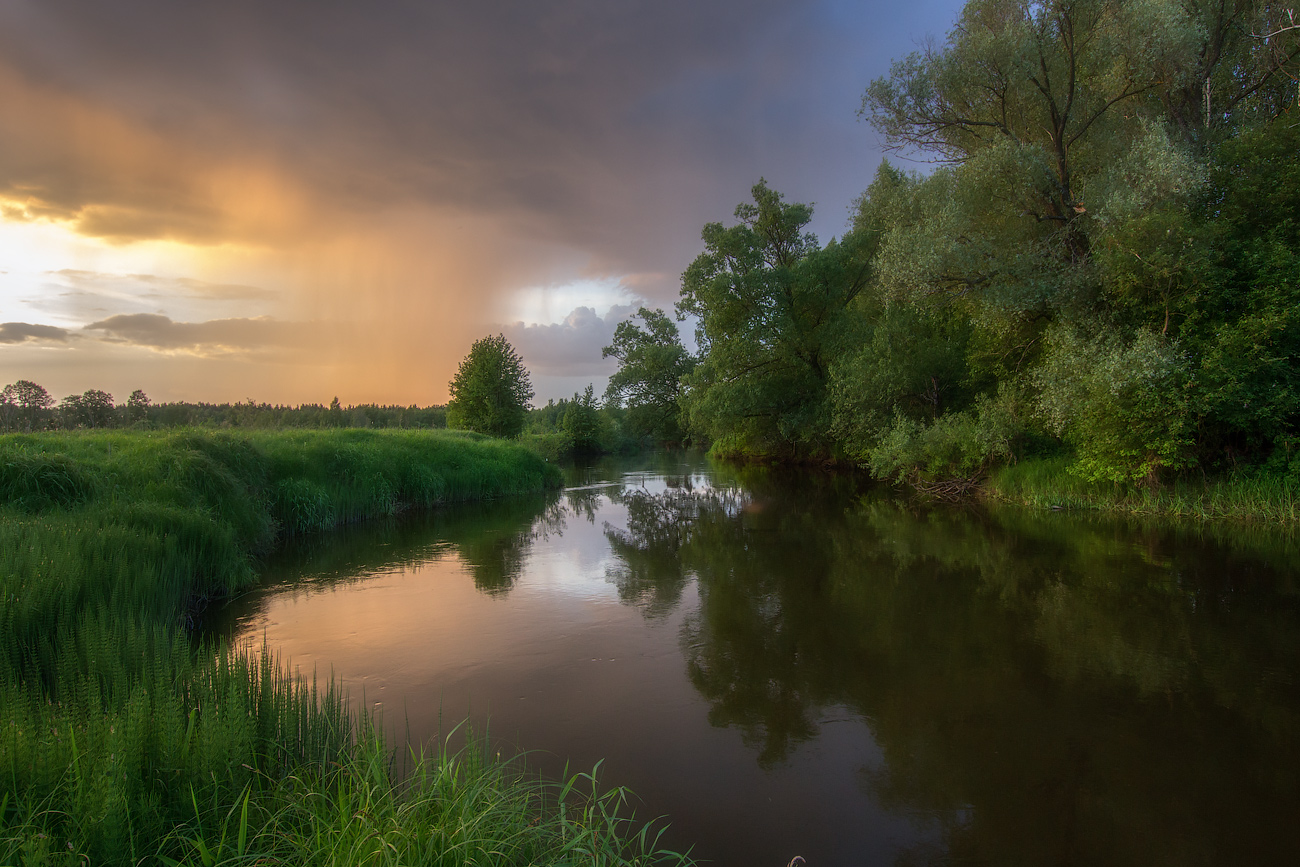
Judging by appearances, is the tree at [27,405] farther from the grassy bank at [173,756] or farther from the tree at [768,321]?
the tree at [768,321]

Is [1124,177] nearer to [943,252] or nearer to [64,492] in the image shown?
[943,252]

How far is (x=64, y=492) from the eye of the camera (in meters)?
7.43

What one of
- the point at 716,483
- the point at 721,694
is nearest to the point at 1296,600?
the point at 721,694

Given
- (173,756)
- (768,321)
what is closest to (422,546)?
(173,756)

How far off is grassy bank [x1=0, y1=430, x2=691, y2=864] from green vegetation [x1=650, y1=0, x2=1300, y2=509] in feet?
43.3

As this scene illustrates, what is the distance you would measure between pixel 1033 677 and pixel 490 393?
32632 mm

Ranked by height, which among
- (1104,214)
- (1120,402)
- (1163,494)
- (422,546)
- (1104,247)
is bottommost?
→ (422,546)

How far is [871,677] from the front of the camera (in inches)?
217

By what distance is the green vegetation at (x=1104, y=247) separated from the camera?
11.4 meters

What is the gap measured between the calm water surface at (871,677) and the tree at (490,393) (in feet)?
79.4

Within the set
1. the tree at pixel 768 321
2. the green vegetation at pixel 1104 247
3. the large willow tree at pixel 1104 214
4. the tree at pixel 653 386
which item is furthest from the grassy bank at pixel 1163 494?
the tree at pixel 653 386

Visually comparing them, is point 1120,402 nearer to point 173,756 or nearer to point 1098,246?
point 1098,246

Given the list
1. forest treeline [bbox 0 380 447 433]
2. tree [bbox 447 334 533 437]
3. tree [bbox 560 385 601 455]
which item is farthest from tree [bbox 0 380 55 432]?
tree [bbox 560 385 601 455]

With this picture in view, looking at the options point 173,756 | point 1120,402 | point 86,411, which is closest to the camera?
point 173,756
